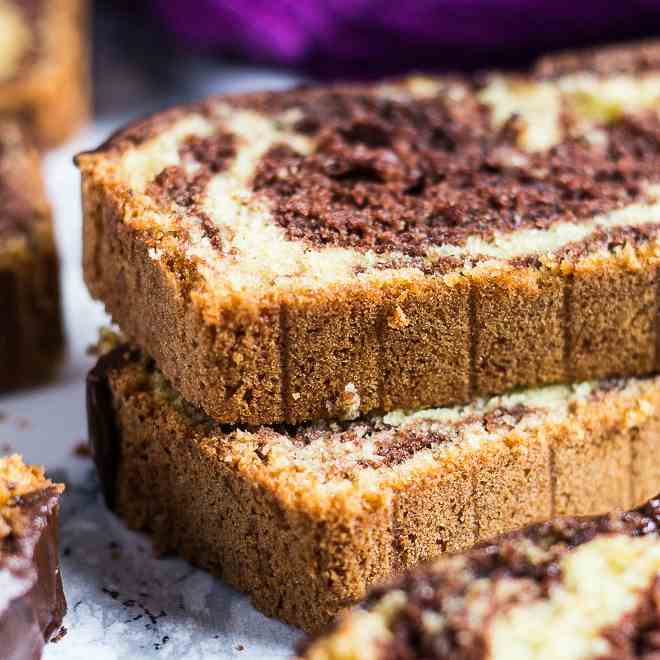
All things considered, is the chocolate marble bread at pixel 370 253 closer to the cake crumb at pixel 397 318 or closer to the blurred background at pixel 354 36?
the cake crumb at pixel 397 318

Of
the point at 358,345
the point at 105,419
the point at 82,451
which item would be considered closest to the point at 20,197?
the point at 82,451

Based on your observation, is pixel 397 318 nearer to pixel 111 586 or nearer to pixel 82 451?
pixel 111 586

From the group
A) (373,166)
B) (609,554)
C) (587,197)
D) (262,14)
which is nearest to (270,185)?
(373,166)

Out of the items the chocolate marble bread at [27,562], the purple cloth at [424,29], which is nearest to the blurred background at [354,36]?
the purple cloth at [424,29]

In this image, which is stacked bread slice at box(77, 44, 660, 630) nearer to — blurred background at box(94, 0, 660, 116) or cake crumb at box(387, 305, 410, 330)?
cake crumb at box(387, 305, 410, 330)

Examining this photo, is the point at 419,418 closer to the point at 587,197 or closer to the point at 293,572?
the point at 293,572
